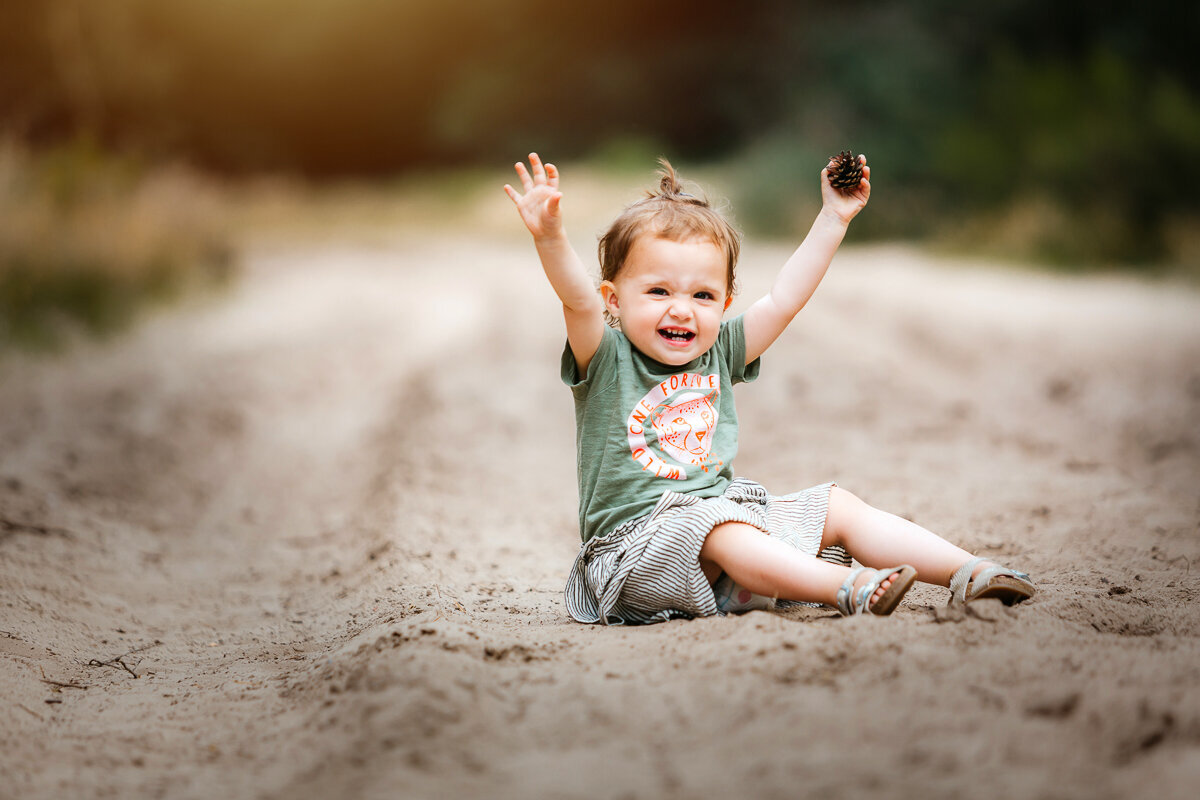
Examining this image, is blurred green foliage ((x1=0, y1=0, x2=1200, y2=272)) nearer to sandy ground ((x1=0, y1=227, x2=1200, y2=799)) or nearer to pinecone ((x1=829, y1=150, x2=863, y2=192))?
sandy ground ((x1=0, y1=227, x2=1200, y2=799))

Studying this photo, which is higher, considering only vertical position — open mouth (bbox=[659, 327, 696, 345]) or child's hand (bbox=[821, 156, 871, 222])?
child's hand (bbox=[821, 156, 871, 222])

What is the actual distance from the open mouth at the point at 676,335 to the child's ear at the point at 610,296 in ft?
0.48

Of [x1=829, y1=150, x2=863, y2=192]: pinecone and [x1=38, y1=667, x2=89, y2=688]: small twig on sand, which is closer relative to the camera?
[x1=38, y1=667, x2=89, y2=688]: small twig on sand

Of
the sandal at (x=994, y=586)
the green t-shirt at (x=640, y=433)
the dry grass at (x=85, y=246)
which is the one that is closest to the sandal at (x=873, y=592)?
the sandal at (x=994, y=586)

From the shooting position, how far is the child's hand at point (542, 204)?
96.8 inches

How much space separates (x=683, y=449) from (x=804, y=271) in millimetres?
597

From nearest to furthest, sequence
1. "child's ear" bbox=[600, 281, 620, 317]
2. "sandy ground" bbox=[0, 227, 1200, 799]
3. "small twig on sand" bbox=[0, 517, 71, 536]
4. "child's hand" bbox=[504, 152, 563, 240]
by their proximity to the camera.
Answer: "sandy ground" bbox=[0, 227, 1200, 799]
"child's hand" bbox=[504, 152, 563, 240]
"child's ear" bbox=[600, 281, 620, 317]
"small twig on sand" bbox=[0, 517, 71, 536]

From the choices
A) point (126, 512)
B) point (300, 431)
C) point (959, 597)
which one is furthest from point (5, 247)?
point (959, 597)

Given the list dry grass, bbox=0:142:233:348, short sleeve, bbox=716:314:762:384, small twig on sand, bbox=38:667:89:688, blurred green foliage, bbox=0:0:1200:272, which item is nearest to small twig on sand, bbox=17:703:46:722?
small twig on sand, bbox=38:667:89:688

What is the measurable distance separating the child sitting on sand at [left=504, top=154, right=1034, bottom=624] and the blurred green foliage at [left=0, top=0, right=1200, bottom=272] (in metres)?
7.81

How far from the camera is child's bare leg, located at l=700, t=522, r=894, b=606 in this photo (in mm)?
2473

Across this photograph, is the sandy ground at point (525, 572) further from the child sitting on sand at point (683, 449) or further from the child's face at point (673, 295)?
the child's face at point (673, 295)

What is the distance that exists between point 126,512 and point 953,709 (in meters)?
3.72

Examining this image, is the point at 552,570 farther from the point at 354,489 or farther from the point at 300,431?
the point at 300,431
